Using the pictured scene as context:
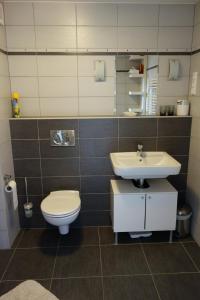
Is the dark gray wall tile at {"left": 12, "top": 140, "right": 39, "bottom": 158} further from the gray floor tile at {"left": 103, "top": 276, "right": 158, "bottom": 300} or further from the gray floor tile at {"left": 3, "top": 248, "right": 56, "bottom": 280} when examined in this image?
the gray floor tile at {"left": 103, "top": 276, "right": 158, "bottom": 300}

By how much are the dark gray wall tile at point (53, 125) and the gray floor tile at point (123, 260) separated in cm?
135

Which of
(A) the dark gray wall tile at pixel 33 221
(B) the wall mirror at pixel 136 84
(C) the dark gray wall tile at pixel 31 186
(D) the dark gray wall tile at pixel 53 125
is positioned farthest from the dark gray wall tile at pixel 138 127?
(A) the dark gray wall tile at pixel 33 221

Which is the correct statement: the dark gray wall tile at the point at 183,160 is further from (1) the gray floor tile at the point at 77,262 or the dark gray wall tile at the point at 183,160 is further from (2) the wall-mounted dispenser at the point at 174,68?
(1) the gray floor tile at the point at 77,262

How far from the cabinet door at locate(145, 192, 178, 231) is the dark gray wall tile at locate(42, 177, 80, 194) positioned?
0.87 metres

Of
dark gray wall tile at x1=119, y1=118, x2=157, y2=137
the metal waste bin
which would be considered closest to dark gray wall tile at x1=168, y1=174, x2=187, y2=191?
the metal waste bin

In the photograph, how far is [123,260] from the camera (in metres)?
2.23

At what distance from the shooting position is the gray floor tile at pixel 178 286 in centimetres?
182

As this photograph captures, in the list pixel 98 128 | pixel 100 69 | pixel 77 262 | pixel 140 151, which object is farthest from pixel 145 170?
pixel 100 69

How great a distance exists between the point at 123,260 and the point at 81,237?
58 cm

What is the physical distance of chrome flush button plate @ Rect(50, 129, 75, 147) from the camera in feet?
8.38

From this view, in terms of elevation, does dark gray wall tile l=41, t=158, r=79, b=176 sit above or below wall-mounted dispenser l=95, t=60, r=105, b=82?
below

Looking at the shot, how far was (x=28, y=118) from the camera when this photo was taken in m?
2.52

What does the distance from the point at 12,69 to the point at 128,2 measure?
56.2 inches

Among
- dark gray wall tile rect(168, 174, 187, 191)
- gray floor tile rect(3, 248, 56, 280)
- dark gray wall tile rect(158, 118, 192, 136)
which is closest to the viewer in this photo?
gray floor tile rect(3, 248, 56, 280)
